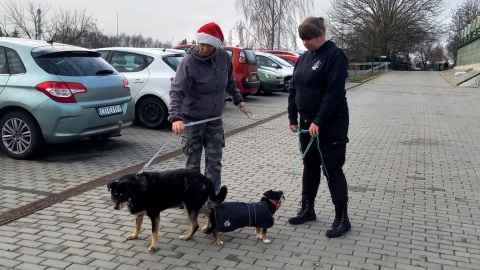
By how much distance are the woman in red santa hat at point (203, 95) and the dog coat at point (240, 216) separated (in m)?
0.73

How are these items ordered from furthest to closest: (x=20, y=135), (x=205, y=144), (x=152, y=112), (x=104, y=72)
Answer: (x=152, y=112) → (x=104, y=72) → (x=20, y=135) → (x=205, y=144)

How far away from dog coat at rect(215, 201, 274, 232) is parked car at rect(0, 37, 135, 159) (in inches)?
144

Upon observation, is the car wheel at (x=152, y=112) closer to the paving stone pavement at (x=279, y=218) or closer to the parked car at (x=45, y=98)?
the paving stone pavement at (x=279, y=218)

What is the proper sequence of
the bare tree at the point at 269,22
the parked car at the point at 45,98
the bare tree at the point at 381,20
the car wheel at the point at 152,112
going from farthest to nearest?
the bare tree at the point at 381,20 → the bare tree at the point at 269,22 → the car wheel at the point at 152,112 → the parked car at the point at 45,98

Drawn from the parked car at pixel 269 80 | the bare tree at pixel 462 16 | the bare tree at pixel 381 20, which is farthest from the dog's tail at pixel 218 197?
the bare tree at pixel 462 16

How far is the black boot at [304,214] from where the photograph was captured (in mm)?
5033

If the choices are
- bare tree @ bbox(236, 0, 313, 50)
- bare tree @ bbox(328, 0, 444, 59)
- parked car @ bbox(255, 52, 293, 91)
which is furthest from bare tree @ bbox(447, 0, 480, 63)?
parked car @ bbox(255, 52, 293, 91)

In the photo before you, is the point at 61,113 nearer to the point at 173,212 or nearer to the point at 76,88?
the point at 76,88

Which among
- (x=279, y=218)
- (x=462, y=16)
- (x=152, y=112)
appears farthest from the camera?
(x=462, y=16)

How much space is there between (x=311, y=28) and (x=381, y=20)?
5794 centimetres

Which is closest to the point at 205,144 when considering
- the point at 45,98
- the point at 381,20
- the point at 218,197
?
the point at 218,197

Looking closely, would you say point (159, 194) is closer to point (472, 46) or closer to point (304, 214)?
point (304, 214)

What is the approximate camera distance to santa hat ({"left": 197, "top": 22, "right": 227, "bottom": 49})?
4.55m

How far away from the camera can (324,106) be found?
445 centimetres
